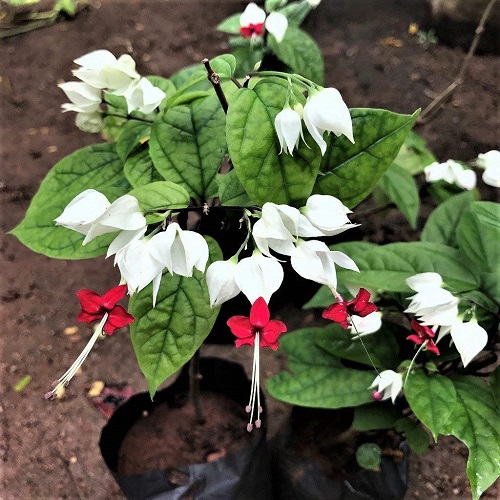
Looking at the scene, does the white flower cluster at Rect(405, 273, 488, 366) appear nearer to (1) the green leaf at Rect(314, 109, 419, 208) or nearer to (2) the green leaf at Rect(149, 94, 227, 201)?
(1) the green leaf at Rect(314, 109, 419, 208)

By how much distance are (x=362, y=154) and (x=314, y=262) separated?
0.67ft

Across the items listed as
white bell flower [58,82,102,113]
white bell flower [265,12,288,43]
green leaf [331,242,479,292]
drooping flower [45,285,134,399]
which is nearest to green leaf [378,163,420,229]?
green leaf [331,242,479,292]

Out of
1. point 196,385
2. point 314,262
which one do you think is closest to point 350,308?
point 314,262

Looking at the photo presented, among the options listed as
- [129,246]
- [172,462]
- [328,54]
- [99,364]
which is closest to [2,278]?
[99,364]

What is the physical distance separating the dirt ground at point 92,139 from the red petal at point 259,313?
911 mm

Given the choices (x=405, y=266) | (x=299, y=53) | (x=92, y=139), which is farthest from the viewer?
(x=92, y=139)

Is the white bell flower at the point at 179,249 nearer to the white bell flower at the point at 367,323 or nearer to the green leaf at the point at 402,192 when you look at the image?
the white bell flower at the point at 367,323

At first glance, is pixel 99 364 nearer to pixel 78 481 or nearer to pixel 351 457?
pixel 78 481

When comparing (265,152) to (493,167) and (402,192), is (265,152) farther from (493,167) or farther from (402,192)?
(402,192)

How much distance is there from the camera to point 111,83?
800 mm

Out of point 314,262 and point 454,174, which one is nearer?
point 314,262

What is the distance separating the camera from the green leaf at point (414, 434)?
41.4 inches

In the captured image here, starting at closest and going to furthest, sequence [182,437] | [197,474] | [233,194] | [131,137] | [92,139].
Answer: [233,194], [131,137], [197,474], [182,437], [92,139]

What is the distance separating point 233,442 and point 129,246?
2.50 feet
